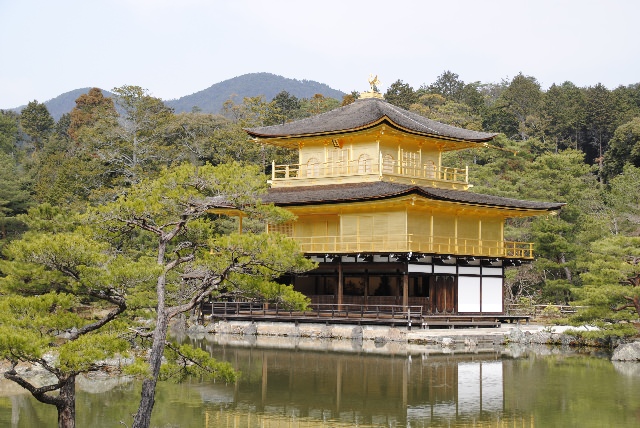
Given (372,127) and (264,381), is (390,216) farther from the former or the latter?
(264,381)

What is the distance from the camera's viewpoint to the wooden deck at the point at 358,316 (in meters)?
32.0

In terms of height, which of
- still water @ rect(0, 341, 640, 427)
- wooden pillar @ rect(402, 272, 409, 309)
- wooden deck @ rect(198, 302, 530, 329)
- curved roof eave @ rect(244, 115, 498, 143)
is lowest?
still water @ rect(0, 341, 640, 427)

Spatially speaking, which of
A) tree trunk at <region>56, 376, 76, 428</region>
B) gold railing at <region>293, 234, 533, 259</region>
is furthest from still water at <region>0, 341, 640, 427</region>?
gold railing at <region>293, 234, 533, 259</region>

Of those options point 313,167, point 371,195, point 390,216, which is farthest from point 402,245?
point 313,167

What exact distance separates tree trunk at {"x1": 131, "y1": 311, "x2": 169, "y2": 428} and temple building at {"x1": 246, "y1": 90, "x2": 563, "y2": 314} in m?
18.4

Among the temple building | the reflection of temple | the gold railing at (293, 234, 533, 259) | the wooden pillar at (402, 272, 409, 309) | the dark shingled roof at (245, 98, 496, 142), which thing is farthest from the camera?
the dark shingled roof at (245, 98, 496, 142)

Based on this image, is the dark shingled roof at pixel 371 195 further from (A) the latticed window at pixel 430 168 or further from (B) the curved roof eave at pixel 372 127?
(B) the curved roof eave at pixel 372 127

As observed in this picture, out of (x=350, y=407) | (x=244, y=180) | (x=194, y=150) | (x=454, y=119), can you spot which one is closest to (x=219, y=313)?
(x=350, y=407)

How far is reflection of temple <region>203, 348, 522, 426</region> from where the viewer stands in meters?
17.3

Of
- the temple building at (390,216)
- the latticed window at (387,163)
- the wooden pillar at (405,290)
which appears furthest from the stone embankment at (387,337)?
the latticed window at (387,163)

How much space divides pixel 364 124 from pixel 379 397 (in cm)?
1823

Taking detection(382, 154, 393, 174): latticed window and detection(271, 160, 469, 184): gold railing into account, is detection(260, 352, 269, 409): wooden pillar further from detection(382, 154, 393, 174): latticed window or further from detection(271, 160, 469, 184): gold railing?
detection(382, 154, 393, 174): latticed window

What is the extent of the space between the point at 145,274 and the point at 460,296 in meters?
23.6

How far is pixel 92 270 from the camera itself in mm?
13523
